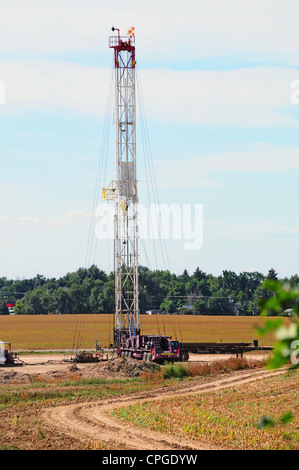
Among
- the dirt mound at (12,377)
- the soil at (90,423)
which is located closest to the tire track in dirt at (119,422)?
the soil at (90,423)

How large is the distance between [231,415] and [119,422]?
399cm

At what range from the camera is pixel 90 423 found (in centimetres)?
2283

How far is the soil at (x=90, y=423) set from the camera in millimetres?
18578

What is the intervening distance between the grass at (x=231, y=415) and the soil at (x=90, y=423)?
30.4 inches

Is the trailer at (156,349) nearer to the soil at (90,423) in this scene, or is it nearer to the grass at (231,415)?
the soil at (90,423)

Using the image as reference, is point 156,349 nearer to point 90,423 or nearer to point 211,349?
point 211,349

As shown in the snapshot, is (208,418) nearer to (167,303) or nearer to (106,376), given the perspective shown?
(106,376)

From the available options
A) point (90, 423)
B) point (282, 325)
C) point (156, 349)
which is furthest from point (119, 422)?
point (156, 349)

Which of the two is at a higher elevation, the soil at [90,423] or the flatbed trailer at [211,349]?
the flatbed trailer at [211,349]

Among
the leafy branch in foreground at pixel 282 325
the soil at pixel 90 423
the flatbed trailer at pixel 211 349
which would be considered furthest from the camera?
the flatbed trailer at pixel 211 349

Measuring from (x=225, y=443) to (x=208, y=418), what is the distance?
4.09m

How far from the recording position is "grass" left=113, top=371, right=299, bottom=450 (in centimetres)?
1864
